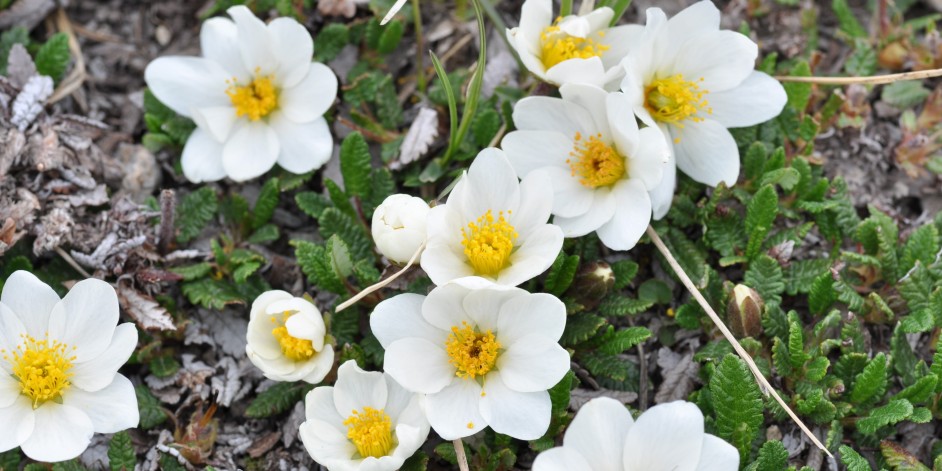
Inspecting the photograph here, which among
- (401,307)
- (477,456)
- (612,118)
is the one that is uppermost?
(612,118)

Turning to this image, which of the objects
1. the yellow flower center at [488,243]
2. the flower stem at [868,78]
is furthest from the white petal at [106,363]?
the flower stem at [868,78]

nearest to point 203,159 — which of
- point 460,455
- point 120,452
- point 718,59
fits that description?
point 120,452

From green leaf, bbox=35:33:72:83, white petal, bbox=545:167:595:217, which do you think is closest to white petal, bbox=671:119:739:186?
white petal, bbox=545:167:595:217

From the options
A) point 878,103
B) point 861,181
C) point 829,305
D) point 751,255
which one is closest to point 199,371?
point 751,255

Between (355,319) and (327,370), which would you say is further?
(355,319)

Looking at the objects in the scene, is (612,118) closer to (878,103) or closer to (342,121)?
(342,121)
